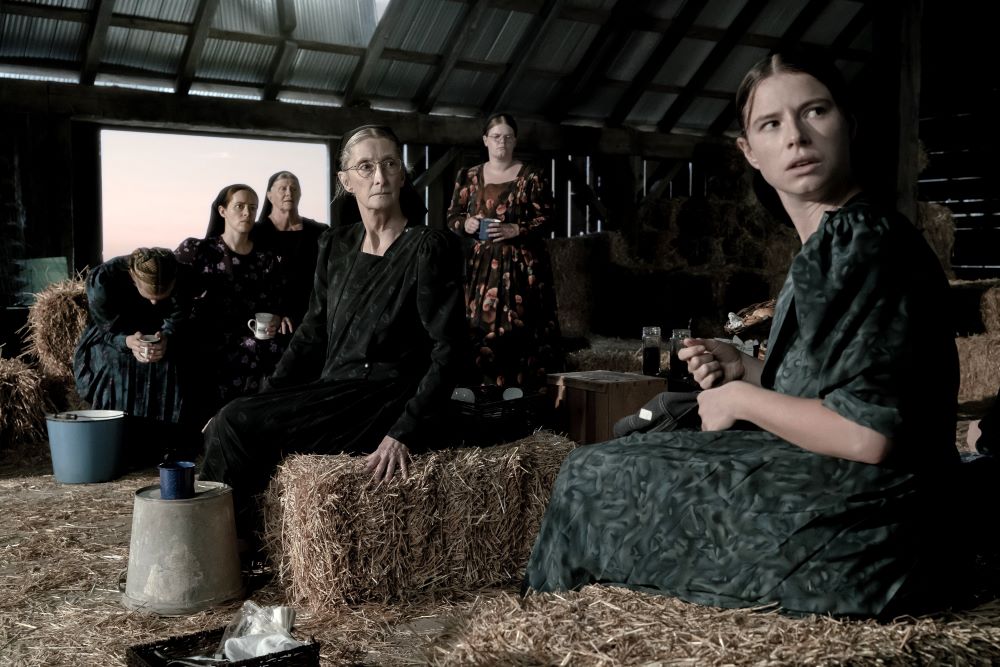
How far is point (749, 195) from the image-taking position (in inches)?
368

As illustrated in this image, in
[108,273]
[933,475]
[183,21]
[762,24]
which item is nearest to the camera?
[933,475]

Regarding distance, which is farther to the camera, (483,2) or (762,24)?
(762,24)

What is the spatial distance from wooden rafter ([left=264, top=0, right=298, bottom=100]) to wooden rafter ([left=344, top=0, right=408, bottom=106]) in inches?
20.1

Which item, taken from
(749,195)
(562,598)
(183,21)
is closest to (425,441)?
(562,598)

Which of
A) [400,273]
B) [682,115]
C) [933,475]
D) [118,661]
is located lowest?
[118,661]

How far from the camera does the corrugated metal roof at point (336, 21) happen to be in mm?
7160

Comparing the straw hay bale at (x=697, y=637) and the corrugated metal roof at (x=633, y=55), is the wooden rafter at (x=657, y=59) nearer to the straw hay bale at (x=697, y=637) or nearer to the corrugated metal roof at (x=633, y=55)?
the corrugated metal roof at (x=633, y=55)

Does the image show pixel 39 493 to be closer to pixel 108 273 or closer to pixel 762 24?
pixel 108 273

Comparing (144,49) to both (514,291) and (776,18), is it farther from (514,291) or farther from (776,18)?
(776,18)

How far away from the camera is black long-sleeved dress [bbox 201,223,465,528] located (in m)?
2.81

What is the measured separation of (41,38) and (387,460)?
5.16 metres

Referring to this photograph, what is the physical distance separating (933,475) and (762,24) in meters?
8.63

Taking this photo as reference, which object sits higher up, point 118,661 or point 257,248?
point 257,248

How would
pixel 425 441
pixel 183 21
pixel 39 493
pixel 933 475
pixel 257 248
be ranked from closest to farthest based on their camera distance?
pixel 933 475 → pixel 425 441 → pixel 39 493 → pixel 257 248 → pixel 183 21
